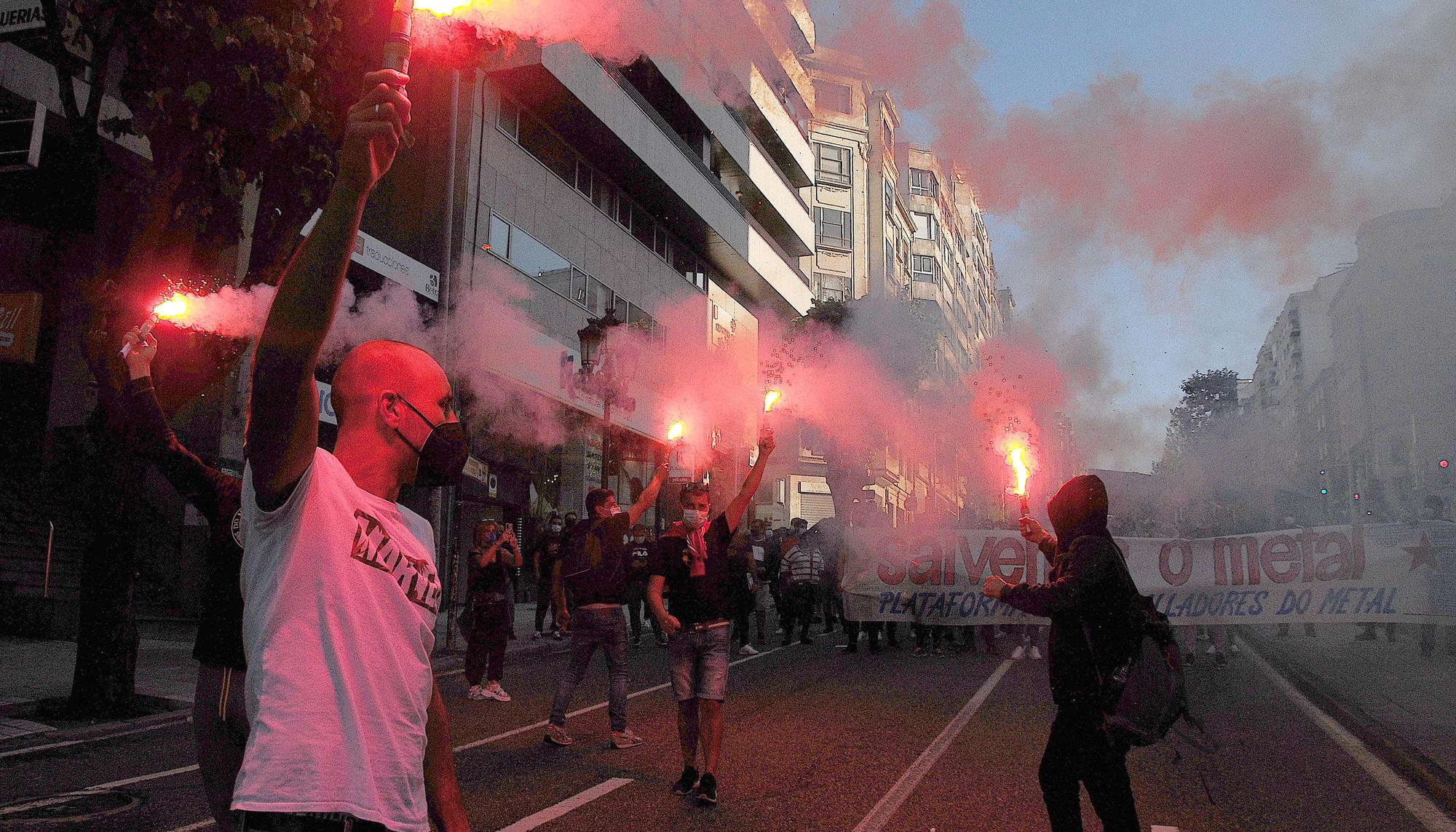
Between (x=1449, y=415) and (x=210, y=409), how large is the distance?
20.9 metres

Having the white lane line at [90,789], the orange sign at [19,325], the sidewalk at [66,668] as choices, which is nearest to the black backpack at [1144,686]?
the white lane line at [90,789]

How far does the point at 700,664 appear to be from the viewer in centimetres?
640

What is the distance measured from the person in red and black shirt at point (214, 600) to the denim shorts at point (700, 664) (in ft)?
12.1

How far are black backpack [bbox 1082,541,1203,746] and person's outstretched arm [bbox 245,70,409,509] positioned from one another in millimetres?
3323

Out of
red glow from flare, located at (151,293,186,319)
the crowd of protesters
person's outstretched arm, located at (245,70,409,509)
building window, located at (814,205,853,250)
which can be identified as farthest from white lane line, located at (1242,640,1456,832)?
building window, located at (814,205,853,250)

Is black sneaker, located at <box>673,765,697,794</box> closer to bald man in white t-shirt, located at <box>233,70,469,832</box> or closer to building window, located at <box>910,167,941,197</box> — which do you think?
bald man in white t-shirt, located at <box>233,70,469,832</box>

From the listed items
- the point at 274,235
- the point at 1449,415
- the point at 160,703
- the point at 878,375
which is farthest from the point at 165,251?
the point at 878,375

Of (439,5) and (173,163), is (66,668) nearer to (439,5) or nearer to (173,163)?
(173,163)

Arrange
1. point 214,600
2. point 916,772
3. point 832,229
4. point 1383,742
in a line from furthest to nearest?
point 832,229 < point 1383,742 < point 916,772 < point 214,600

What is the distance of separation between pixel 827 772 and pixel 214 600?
15.4 feet

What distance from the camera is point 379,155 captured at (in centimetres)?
174

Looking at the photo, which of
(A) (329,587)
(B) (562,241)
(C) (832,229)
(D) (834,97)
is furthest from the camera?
(D) (834,97)

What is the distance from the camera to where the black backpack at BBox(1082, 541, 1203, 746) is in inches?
154

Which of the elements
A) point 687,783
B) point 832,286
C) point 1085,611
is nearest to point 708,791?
point 687,783
